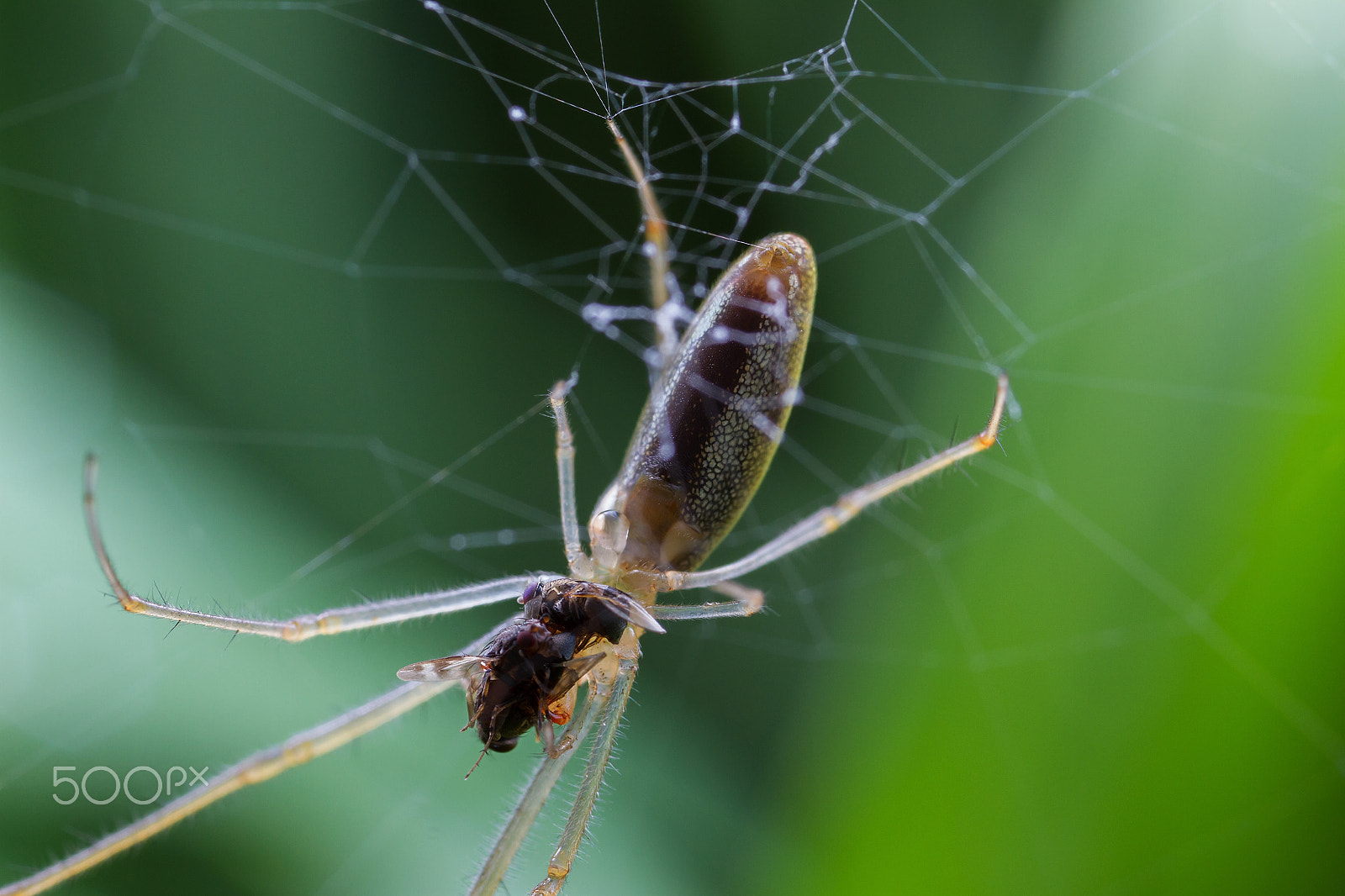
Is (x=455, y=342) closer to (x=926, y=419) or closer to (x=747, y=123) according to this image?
(x=747, y=123)

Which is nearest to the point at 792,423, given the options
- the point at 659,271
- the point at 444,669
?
the point at 659,271

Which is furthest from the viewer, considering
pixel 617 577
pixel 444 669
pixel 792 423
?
pixel 792 423

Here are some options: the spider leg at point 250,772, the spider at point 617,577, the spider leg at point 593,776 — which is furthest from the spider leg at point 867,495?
the spider leg at point 250,772

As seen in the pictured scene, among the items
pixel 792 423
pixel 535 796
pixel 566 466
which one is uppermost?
pixel 792 423

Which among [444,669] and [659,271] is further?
[659,271]

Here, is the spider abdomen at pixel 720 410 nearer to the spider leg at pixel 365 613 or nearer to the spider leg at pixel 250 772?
the spider leg at pixel 365 613

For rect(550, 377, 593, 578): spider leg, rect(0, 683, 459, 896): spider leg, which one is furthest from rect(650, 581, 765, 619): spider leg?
rect(0, 683, 459, 896): spider leg

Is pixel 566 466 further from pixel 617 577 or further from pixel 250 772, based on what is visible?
pixel 250 772
